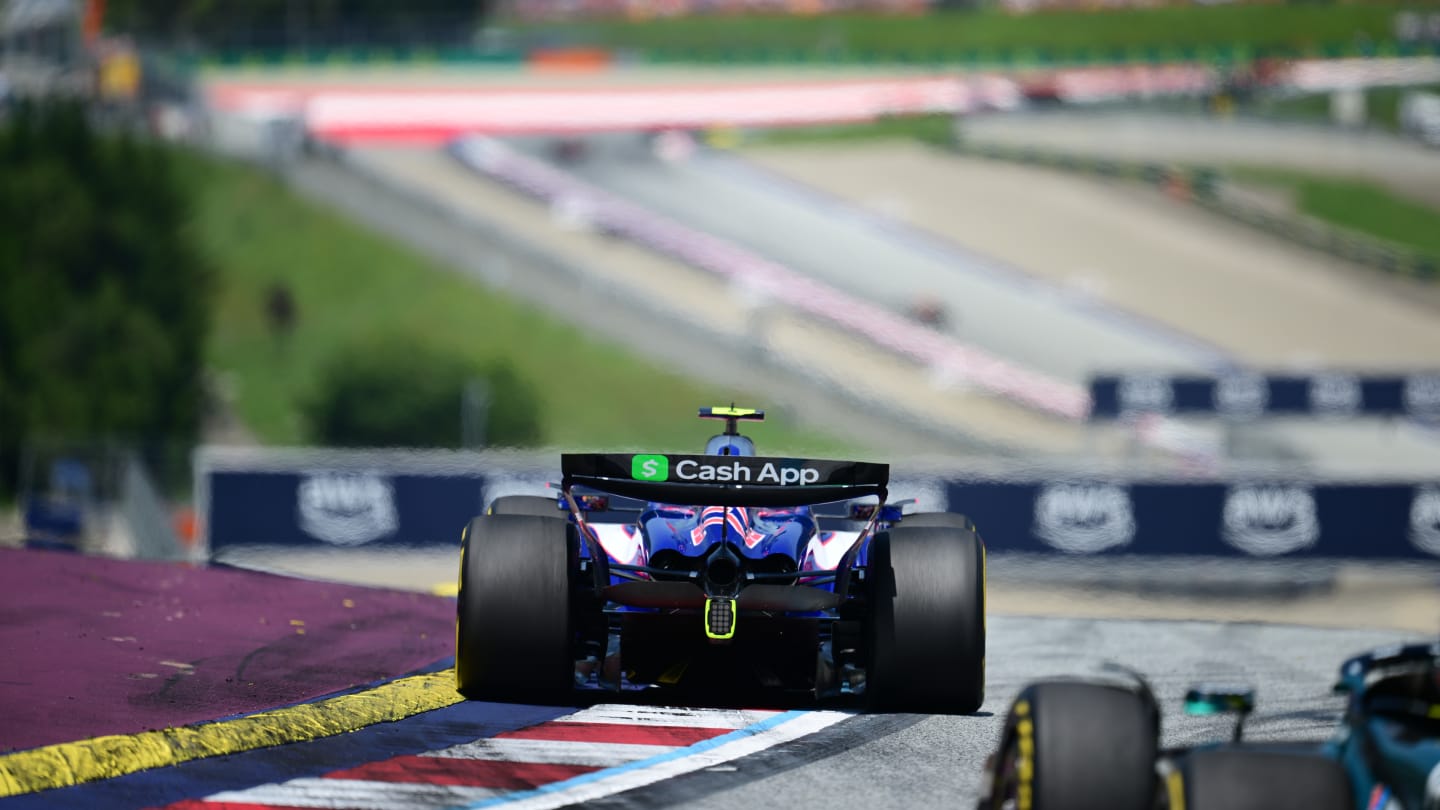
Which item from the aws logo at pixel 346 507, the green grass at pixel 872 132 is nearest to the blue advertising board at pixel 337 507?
the aws logo at pixel 346 507

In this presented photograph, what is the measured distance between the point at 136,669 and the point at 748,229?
55.2 metres

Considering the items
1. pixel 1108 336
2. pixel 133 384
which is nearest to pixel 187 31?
pixel 133 384

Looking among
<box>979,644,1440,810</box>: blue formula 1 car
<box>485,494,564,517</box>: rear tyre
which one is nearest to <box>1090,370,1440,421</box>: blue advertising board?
<box>485,494,564,517</box>: rear tyre

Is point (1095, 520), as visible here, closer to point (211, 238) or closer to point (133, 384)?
point (133, 384)

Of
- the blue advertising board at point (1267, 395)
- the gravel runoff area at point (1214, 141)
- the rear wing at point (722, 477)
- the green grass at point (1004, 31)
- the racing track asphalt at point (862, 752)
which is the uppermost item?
the green grass at point (1004, 31)

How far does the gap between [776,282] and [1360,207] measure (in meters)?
30.3

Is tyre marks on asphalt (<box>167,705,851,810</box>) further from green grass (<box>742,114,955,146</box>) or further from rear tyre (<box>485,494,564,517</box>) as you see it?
green grass (<box>742,114,955,146</box>)

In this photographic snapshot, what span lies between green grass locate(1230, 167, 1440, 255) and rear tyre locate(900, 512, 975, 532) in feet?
212

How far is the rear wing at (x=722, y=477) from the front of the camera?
938 cm

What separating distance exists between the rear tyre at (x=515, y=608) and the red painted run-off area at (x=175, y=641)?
2.85 ft

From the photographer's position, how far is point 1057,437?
149 ft

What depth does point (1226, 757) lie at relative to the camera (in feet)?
17.8

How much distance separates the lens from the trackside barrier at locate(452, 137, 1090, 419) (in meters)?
48.5

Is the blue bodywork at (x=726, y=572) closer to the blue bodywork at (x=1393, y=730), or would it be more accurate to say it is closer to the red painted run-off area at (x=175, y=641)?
the red painted run-off area at (x=175, y=641)
